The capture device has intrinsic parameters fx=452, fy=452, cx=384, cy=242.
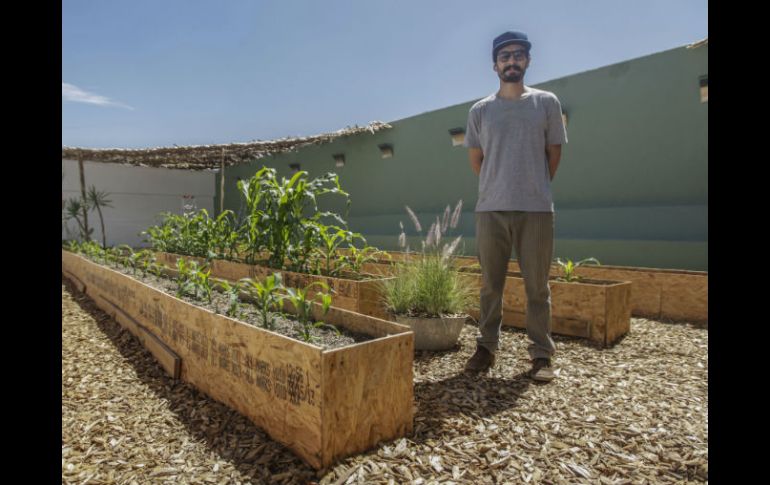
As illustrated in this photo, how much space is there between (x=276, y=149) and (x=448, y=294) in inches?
276

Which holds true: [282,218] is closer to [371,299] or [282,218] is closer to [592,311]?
[371,299]

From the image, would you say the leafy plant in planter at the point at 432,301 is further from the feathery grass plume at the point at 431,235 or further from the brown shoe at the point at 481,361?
the brown shoe at the point at 481,361

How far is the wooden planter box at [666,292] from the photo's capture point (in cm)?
338

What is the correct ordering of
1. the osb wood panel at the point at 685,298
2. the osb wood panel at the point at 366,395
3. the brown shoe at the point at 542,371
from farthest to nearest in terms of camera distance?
the osb wood panel at the point at 685,298, the brown shoe at the point at 542,371, the osb wood panel at the point at 366,395

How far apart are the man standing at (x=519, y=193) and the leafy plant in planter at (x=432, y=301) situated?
12.3 inches

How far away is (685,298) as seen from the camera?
3.43 m

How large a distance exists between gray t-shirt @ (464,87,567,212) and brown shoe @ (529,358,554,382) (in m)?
0.75

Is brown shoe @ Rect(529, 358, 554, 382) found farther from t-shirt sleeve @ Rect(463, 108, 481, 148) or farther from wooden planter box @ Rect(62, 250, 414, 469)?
t-shirt sleeve @ Rect(463, 108, 481, 148)

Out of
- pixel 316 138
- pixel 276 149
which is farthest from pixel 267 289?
pixel 276 149

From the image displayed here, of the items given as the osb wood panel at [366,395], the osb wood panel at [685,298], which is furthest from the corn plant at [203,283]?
the osb wood panel at [685,298]

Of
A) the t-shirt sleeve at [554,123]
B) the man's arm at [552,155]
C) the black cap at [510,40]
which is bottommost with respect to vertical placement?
the man's arm at [552,155]

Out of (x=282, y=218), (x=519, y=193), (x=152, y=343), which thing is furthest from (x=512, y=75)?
(x=152, y=343)

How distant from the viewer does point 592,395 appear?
2006mm
